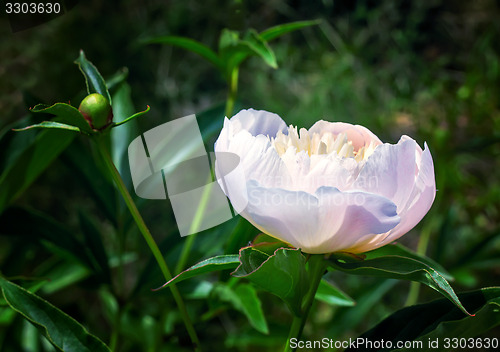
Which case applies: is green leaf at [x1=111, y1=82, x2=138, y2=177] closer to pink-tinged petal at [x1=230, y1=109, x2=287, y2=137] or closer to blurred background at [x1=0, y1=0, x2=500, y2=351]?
blurred background at [x1=0, y1=0, x2=500, y2=351]

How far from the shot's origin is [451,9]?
117 cm

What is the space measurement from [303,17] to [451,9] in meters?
0.34

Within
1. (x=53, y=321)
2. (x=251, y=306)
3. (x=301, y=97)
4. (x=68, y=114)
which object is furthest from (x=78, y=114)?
(x=301, y=97)

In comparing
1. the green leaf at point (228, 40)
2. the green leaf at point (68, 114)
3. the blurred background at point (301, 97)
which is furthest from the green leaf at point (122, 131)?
the green leaf at point (68, 114)

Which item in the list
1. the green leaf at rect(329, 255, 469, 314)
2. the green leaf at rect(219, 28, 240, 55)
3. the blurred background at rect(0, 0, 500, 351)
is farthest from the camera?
the blurred background at rect(0, 0, 500, 351)

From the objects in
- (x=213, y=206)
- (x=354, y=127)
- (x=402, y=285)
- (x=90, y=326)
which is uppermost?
(x=354, y=127)

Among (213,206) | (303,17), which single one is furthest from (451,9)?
(213,206)

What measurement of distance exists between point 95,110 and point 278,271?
104 mm

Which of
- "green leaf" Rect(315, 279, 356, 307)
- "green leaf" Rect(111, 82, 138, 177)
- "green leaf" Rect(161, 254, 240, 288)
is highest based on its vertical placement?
"green leaf" Rect(161, 254, 240, 288)

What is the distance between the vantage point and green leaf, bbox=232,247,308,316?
0.22 metres

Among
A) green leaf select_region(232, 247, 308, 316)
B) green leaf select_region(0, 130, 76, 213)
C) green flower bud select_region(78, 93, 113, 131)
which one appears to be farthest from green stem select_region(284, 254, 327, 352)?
green leaf select_region(0, 130, 76, 213)

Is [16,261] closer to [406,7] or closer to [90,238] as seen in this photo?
[90,238]

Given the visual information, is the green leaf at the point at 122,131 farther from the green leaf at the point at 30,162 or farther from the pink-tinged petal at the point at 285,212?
the pink-tinged petal at the point at 285,212

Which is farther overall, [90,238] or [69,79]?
[69,79]
